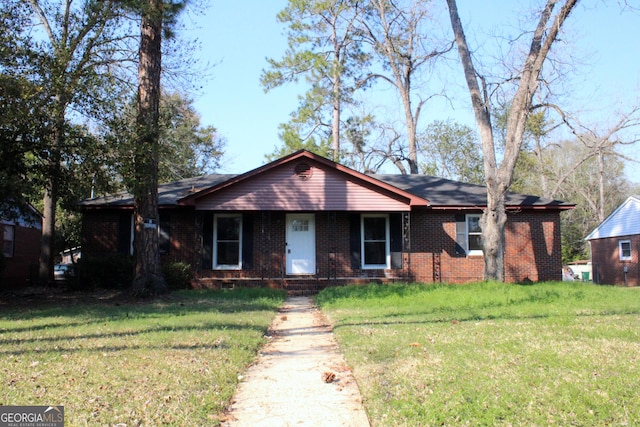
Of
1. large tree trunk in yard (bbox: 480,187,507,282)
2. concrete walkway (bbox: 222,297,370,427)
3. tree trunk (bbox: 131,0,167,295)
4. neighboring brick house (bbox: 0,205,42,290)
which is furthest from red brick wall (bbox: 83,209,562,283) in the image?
concrete walkway (bbox: 222,297,370,427)

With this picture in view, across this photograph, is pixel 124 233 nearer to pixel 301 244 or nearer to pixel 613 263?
pixel 301 244

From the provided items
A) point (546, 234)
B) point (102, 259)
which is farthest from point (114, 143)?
point (546, 234)

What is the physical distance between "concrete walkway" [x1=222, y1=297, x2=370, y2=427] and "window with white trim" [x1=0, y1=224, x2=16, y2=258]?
57.3 feet

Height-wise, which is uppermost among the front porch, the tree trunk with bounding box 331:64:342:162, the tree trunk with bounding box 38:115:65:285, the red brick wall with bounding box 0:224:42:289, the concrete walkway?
the tree trunk with bounding box 331:64:342:162

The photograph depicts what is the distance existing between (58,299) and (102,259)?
2886 mm

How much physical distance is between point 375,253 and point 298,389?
12.3 metres

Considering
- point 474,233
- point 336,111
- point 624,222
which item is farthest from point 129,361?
point 624,222

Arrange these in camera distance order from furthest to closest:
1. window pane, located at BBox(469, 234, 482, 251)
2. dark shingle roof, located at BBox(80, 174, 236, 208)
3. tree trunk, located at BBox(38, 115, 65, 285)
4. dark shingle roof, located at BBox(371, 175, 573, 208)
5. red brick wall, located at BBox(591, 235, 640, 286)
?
1. red brick wall, located at BBox(591, 235, 640, 286)
2. window pane, located at BBox(469, 234, 482, 251)
3. dark shingle roof, located at BBox(371, 175, 573, 208)
4. dark shingle roof, located at BBox(80, 174, 236, 208)
5. tree trunk, located at BBox(38, 115, 65, 285)

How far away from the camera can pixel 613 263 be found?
93.7ft

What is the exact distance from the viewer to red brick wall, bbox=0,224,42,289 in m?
21.0

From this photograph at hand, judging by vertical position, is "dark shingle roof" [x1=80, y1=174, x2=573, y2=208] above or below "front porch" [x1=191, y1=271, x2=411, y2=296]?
above

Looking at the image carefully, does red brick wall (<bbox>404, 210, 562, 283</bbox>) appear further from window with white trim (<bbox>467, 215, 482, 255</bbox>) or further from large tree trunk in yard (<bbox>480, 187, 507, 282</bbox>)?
large tree trunk in yard (<bbox>480, 187, 507, 282</bbox>)

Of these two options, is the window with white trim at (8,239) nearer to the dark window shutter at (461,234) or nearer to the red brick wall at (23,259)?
the red brick wall at (23,259)

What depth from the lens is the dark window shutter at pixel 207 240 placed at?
16.8 meters
